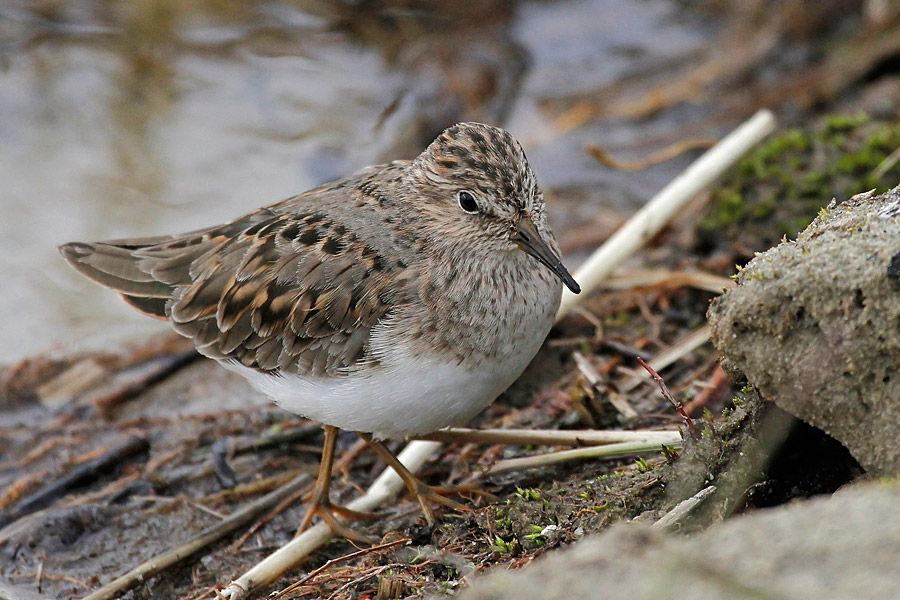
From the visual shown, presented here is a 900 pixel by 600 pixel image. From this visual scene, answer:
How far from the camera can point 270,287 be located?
5.37 metres

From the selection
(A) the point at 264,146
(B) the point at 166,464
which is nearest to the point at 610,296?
(B) the point at 166,464

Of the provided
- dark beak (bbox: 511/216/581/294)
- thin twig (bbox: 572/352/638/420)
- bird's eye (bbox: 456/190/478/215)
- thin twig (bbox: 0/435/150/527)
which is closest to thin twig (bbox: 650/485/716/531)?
dark beak (bbox: 511/216/581/294)

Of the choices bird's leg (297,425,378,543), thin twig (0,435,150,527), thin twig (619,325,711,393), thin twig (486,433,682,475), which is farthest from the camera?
thin twig (0,435,150,527)

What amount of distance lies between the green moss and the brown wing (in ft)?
9.67

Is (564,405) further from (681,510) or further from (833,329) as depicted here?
(833,329)

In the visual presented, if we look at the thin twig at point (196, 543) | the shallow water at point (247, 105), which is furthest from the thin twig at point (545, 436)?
the shallow water at point (247, 105)

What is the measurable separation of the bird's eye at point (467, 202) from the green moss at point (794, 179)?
2485 mm

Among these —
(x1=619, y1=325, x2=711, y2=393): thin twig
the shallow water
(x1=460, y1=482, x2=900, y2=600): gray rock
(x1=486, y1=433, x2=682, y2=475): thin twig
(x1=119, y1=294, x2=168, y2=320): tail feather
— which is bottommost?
(x1=460, y1=482, x2=900, y2=600): gray rock

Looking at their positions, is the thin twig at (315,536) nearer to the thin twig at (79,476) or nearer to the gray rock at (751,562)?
the thin twig at (79,476)

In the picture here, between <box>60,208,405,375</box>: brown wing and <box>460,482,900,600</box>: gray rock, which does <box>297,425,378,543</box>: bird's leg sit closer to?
<box>60,208,405,375</box>: brown wing

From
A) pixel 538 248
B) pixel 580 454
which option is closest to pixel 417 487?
pixel 580 454

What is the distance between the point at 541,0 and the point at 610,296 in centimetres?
603

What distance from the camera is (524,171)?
16.2 feet

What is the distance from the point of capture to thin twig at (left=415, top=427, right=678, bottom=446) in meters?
4.86
